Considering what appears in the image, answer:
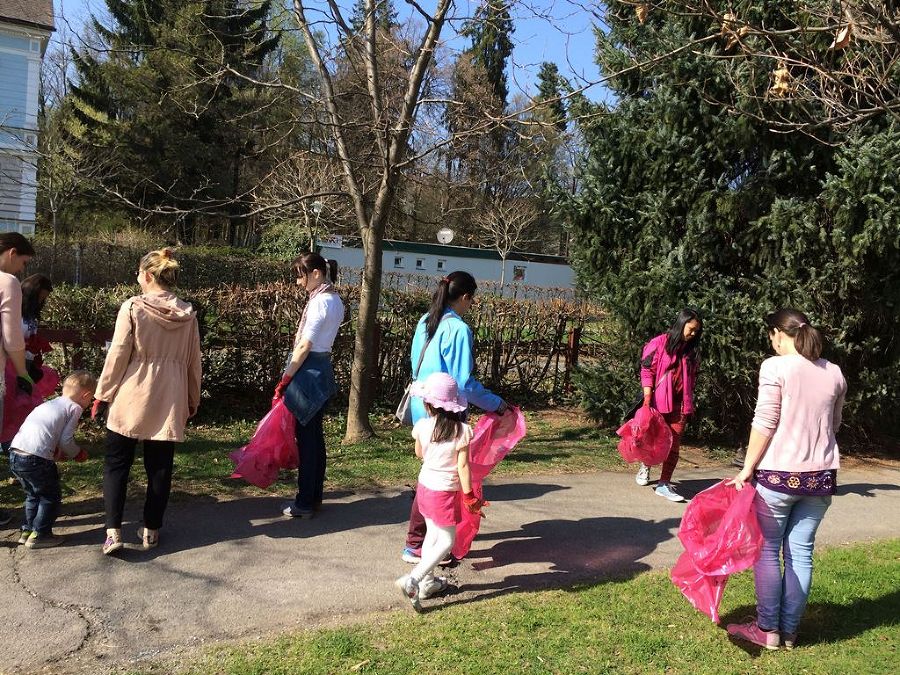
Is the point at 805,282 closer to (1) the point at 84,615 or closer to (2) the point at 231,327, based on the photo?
(2) the point at 231,327

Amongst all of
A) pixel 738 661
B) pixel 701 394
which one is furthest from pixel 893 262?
pixel 738 661

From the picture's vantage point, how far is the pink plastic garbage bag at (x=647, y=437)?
20.2ft

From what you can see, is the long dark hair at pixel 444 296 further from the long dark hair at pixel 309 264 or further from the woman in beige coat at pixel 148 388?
the woman in beige coat at pixel 148 388

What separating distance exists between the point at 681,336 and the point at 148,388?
4.21m

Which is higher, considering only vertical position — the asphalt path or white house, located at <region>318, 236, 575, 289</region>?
white house, located at <region>318, 236, 575, 289</region>

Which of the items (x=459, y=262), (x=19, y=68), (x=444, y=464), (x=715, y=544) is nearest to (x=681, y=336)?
(x=715, y=544)

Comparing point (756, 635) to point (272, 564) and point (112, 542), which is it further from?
point (112, 542)

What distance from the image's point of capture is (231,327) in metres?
7.77

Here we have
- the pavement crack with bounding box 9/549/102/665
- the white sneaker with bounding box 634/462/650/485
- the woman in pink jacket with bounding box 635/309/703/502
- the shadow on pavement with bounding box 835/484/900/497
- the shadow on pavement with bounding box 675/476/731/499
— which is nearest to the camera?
the pavement crack with bounding box 9/549/102/665

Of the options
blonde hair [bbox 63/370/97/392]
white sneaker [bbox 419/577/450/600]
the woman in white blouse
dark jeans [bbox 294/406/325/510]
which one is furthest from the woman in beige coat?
white sneaker [bbox 419/577/450/600]

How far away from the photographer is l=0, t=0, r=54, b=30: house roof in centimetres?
2273

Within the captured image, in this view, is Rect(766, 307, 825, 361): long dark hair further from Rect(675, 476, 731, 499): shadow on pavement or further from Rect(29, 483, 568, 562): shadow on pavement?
Rect(675, 476, 731, 499): shadow on pavement

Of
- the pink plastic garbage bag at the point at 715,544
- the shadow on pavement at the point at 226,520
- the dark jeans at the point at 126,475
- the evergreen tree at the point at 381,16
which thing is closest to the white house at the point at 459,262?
the evergreen tree at the point at 381,16

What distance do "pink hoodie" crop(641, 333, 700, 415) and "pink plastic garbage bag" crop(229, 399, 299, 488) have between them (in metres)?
3.10
